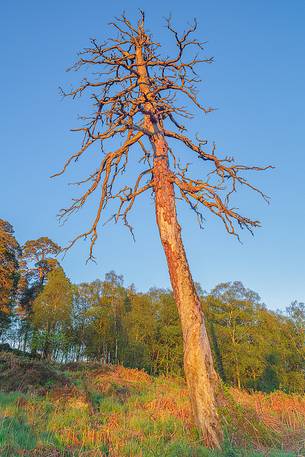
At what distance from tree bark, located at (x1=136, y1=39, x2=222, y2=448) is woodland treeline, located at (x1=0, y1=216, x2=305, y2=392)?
24.7 meters

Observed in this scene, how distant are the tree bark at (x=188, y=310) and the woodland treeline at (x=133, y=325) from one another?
971 inches

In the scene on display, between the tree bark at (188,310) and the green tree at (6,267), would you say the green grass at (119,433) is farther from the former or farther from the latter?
the green tree at (6,267)

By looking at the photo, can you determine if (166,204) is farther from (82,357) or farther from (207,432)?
(82,357)

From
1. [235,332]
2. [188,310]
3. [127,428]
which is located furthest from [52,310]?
[188,310]

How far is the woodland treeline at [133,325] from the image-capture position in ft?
101

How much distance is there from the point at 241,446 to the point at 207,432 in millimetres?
549

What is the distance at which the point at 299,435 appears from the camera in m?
6.83

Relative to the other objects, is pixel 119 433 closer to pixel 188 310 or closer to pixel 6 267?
pixel 188 310

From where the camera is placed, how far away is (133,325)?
35312 millimetres

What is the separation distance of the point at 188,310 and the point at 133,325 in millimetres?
30559

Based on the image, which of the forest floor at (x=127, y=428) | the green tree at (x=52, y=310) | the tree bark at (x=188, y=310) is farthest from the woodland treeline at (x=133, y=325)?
the tree bark at (x=188, y=310)

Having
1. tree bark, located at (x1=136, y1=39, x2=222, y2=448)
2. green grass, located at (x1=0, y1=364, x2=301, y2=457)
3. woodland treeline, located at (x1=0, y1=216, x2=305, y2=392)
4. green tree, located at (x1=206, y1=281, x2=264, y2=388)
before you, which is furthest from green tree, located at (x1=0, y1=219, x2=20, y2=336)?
tree bark, located at (x1=136, y1=39, x2=222, y2=448)

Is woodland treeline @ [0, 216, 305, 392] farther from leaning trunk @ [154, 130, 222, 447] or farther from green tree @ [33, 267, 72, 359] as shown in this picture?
leaning trunk @ [154, 130, 222, 447]

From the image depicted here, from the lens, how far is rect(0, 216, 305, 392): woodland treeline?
30.7m
